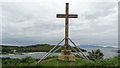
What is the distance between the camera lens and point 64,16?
10.2 metres

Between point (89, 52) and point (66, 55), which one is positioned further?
point (89, 52)

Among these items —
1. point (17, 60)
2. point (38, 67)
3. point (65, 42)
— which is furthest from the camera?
point (65, 42)

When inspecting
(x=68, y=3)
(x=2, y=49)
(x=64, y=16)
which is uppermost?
(x=68, y=3)

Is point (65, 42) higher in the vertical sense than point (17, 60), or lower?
higher

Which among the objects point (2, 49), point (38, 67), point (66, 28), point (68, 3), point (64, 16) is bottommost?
point (38, 67)

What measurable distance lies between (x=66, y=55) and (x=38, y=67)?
2663 millimetres

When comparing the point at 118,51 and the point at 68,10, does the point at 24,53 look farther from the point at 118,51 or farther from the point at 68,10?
the point at 118,51

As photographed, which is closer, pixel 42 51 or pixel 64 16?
pixel 64 16

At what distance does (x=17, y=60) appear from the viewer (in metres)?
9.41

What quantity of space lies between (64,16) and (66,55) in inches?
109

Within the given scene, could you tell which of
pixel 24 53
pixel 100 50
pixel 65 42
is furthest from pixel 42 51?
pixel 100 50

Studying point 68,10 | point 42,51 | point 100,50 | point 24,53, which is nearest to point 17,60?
point 24,53

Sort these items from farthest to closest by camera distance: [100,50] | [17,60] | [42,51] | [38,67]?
[100,50]
[42,51]
[17,60]
[38,67]

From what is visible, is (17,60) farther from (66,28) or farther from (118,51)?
(118,51)
